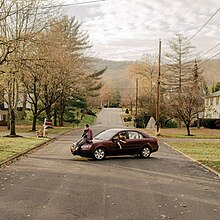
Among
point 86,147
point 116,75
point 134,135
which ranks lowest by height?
point 86,147

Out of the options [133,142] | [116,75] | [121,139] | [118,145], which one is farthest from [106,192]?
[116,75]

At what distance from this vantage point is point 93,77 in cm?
6606

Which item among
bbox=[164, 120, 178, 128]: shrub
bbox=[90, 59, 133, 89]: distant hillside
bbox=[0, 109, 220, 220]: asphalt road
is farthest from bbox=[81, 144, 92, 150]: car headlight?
bbox=[90, 59, 133, 89]: distant hillside

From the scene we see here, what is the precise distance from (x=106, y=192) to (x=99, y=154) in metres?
8.20

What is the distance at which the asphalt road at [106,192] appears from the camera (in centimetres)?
777

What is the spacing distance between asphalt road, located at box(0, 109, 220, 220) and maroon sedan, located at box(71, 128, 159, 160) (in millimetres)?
1746

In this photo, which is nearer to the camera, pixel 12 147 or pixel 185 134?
pixel 12 147

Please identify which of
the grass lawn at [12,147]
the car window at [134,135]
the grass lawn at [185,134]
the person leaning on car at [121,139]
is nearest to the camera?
the grass lawn at [12,147]

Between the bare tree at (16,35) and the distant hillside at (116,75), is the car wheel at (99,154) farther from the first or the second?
the distant hillside at (116,75)

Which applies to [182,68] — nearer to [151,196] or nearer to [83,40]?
[83,40]

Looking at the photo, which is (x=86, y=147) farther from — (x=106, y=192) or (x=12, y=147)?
(x=106, y=192)

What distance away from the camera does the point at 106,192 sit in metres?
9.97

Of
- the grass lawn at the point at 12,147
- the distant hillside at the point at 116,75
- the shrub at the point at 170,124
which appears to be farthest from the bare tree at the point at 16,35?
the distant hillside at the point at 116,75

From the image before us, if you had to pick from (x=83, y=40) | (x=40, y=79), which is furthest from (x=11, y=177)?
(x=83, y=40)
